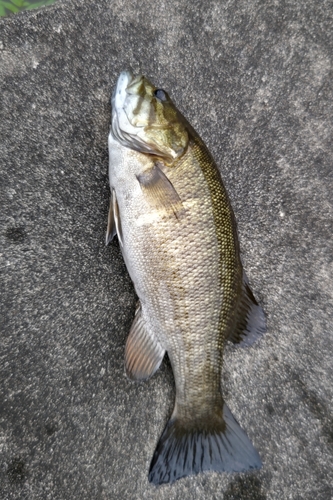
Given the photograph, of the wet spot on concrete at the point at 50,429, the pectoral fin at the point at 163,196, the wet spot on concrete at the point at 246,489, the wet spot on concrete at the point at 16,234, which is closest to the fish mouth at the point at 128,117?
the pectoral fin at the point at 163,196

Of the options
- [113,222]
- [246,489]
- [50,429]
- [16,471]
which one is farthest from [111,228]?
[246,489]

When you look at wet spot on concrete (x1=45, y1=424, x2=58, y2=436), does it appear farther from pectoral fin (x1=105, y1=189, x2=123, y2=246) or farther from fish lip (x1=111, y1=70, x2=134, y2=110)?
fish lip (x1=111, y1=70, x2=134, y2=110)

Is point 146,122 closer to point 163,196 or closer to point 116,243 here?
point 163,196

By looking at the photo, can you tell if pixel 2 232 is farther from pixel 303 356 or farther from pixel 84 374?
pixel 303 356

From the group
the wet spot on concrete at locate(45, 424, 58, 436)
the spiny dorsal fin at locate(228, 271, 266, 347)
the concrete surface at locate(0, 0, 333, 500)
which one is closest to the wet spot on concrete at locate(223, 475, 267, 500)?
the concrete surface at locate(0, 0, 333, 500)

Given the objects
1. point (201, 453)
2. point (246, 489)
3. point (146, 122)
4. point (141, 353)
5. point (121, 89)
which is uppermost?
point (121, 89)
